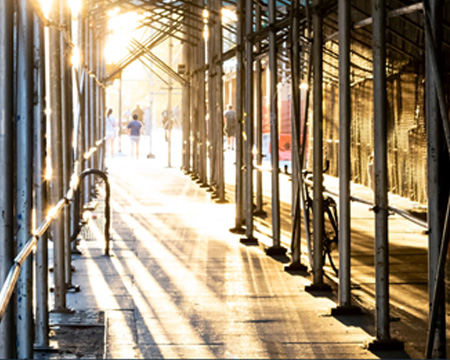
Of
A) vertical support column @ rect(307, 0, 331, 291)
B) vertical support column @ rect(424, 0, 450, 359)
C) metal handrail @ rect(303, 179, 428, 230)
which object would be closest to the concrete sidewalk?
vertical support column @ rect(307, 0, 331, 291)

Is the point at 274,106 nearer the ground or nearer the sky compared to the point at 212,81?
nearer the ground

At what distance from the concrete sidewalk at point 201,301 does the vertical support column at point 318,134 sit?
43 centimetres

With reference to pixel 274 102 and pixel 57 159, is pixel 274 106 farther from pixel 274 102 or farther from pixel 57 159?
pixel 57 159

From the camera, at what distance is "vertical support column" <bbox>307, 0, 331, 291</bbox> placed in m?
7.71

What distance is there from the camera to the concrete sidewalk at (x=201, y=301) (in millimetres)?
6176

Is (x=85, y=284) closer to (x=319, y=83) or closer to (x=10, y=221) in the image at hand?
(x=319, y=83)

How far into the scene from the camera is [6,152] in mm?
4109

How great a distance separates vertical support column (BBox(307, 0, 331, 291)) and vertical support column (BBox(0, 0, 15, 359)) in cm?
392

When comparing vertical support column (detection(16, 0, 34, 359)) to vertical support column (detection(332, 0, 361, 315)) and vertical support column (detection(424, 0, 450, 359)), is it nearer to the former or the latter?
vertical support column (detection(424, 0, 450, 359))

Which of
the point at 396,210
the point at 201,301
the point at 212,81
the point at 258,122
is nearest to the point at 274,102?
the point at 201,301

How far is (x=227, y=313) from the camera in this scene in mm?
7215

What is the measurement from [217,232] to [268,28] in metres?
3.22

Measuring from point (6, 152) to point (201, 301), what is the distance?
150 inches

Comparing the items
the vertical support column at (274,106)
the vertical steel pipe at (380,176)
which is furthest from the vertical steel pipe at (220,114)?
the vertical steel pipe at (380,176)
